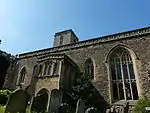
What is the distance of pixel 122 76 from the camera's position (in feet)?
52.5

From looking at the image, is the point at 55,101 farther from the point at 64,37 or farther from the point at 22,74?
the point at 64,37

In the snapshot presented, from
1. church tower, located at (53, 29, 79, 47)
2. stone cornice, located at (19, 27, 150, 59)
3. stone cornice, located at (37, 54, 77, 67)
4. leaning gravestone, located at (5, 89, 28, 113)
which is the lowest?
leaning gravestone, located at (5, 89, 28, 113)

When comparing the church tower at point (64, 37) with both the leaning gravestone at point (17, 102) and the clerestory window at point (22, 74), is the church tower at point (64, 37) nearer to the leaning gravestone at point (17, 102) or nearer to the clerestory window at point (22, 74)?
the clerestory window at point (22, 74)

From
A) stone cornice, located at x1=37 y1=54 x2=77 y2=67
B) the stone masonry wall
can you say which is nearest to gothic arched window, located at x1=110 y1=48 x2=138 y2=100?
the stone masonry wall

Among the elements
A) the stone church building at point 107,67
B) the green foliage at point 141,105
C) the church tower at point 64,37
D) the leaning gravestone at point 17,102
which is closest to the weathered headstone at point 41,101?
the stone church building at point 107,67

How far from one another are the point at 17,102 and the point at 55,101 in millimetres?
5330

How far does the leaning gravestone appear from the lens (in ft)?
28.4

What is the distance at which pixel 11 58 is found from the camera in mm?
25781

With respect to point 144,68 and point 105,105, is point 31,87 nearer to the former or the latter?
point 105,105

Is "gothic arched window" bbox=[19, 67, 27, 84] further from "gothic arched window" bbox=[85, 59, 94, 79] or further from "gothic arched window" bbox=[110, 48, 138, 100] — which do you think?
"gothic arched window" bbox=[110, 48, 138, 100]

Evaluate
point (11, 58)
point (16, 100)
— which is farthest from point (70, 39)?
point (16, 100)

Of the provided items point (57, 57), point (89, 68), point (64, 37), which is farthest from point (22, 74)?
point (89, 68)

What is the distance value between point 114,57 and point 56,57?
630 cm

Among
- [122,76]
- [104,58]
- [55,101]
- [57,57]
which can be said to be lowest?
[55,101]
